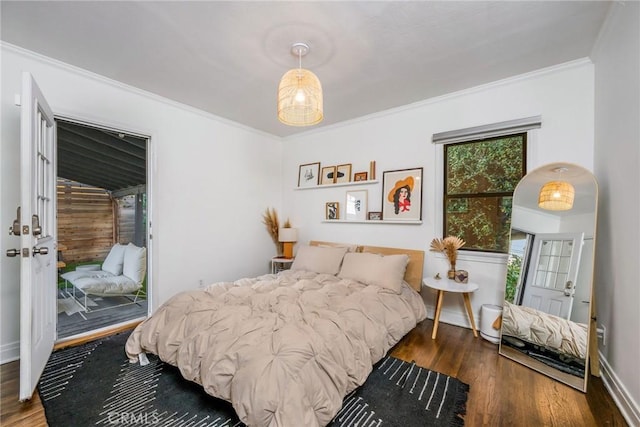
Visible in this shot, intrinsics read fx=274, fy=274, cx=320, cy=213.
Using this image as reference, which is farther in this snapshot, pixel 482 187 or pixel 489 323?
pixel 482 187

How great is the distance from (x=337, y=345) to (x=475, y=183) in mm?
2323

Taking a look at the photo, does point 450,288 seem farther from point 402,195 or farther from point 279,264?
point 279,264

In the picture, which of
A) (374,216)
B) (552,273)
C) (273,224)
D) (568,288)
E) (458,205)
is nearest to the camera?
(568,288)

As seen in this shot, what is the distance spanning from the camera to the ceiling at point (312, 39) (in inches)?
70.6

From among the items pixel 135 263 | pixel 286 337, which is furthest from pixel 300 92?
pixel 135 263

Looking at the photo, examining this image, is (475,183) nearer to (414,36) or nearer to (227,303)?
(414,36)

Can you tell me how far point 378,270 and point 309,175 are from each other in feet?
6.72

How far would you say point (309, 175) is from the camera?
4277mm

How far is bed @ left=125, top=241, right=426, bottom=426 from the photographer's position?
1308mm

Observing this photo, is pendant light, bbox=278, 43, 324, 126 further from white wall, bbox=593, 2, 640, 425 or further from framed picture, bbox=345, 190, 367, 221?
white wall, bbox=593, 2, 640, 425

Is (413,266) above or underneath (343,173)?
underneath

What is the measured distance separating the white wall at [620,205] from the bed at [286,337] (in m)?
1.28

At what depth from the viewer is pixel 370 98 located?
123 inches

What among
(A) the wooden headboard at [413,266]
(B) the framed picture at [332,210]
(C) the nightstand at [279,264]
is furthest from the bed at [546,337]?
(C) the nightstand at [279,264]
